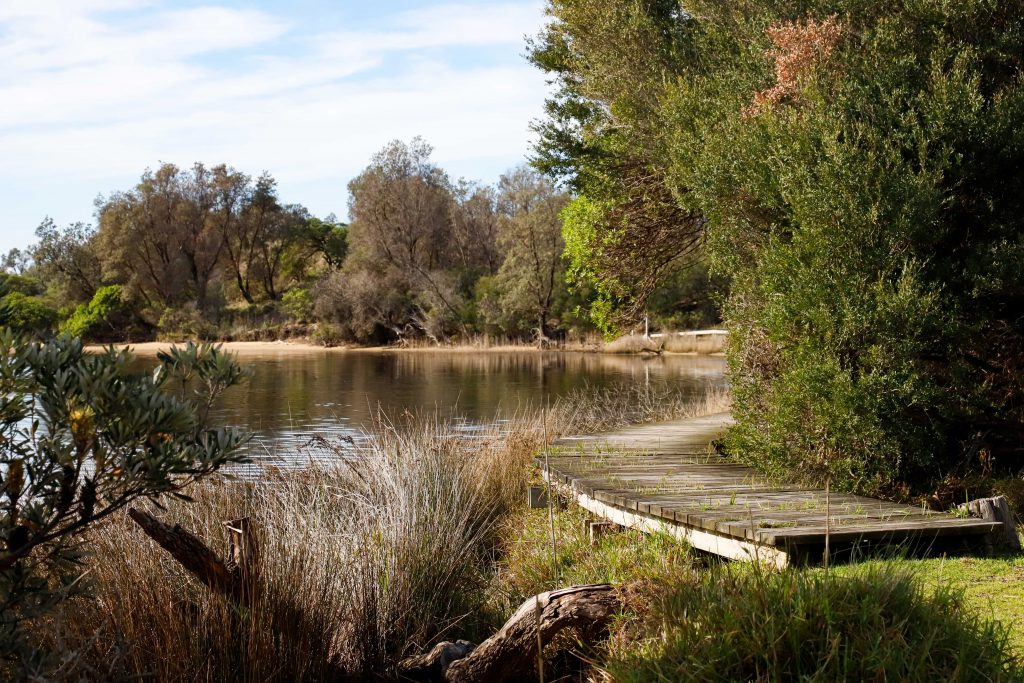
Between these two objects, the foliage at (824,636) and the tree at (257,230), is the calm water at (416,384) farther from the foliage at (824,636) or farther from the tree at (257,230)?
the tree at (257,230)

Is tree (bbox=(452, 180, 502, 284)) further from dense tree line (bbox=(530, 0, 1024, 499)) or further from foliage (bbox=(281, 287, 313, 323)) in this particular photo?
dense tree line (bbox=(530, 0, 1024, 499))

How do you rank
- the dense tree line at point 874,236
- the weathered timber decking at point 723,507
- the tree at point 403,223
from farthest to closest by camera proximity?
the tree at point 403,223
the dense tree line at point 874,236
the weathered timber decking at point 723,507

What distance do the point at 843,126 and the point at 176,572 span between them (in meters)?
7.10

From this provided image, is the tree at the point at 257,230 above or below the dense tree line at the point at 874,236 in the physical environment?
above

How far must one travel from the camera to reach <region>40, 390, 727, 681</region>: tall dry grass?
5465mm

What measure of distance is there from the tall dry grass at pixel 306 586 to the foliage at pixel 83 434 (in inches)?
11.8

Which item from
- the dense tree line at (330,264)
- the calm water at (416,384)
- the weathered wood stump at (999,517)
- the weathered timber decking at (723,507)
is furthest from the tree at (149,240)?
the weathered wood stump at (999,517)

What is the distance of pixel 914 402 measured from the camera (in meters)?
8.30

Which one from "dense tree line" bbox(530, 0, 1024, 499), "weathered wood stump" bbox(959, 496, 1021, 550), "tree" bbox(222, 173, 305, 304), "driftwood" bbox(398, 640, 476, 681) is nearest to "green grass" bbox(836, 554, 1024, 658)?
"weathered wood stump" bbox(959, 496, 1021, 550)

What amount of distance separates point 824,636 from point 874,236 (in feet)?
17.7

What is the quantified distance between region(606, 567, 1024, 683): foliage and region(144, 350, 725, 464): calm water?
33.0ft

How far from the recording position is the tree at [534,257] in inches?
1794

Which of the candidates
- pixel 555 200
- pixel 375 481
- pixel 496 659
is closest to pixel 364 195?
pixel 555 200

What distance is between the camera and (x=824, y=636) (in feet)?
13.9
